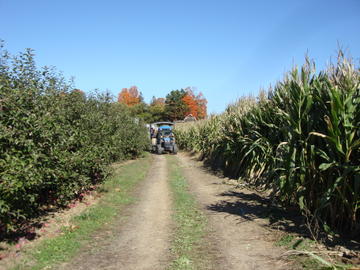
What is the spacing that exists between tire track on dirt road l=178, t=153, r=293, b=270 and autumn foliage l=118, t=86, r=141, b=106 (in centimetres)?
7413

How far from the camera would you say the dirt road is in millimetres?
4590

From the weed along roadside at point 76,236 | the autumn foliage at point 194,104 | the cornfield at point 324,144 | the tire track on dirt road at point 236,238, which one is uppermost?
the autumn foliage at point 194,104

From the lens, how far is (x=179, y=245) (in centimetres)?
537

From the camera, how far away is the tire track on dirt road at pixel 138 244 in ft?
15.2

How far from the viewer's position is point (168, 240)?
5.66 metres

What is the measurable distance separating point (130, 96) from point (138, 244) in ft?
264

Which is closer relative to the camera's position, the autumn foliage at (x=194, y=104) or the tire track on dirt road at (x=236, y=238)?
the tire track on dirt road at (x=236, y=238)

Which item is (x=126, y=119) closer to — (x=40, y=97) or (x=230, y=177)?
(x=230, y=177)

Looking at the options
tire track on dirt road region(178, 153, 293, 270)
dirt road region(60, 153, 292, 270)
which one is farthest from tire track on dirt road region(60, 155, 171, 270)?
tire track on dirt road region(178, 153, 293, 270)

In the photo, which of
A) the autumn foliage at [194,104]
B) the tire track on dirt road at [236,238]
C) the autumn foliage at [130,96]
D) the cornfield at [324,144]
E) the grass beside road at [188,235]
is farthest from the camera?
the autumn foliage at [130,96]

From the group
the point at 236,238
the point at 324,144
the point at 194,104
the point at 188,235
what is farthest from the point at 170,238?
the point at 194,104

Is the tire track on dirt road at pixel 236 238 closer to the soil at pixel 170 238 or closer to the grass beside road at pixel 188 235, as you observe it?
the soil at pixel 170 238

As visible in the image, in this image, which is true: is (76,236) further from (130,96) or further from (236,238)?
(130,96)

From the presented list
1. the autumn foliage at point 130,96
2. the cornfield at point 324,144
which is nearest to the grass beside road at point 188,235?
the cornfield at point 324,144
